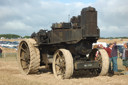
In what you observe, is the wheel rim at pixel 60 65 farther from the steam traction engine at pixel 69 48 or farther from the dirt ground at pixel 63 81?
the dirt ground at pixel 63 81

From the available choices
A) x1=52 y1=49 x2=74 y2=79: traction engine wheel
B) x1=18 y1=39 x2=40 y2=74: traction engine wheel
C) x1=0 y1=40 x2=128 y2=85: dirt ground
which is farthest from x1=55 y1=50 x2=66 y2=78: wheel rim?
x1=18 y1=39 x2=40 y2=74: traction engine wheel

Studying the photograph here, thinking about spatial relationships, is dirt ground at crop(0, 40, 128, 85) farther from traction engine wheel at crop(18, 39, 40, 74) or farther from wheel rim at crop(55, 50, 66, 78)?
traction engine wheel at crop(18, 39, 40, 74)

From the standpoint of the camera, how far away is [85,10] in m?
9.79

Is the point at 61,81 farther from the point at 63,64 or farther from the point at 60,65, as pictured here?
the point at 60,65

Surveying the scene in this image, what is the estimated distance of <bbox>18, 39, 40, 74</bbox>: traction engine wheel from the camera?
11.1 meters

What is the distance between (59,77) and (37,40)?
9.19 feet

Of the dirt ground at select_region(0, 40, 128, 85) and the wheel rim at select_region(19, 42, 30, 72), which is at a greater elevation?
the wheel rim at select_region(19, 42, 30, 72)

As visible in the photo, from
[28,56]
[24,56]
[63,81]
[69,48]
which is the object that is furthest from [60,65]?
[24,56]

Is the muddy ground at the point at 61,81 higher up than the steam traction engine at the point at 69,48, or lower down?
lower down

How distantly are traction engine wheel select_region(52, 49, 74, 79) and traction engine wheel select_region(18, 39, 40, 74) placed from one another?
3.94ft

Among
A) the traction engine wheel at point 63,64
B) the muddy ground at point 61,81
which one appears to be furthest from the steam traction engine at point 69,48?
the muddy ground at point 61,81

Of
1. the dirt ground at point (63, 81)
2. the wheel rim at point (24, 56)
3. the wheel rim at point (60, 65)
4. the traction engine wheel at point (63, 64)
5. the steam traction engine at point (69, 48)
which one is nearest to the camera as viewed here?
the dirt ground at point (63, 81)

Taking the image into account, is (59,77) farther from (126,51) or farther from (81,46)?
(126,51)

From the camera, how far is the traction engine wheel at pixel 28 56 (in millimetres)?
11125
